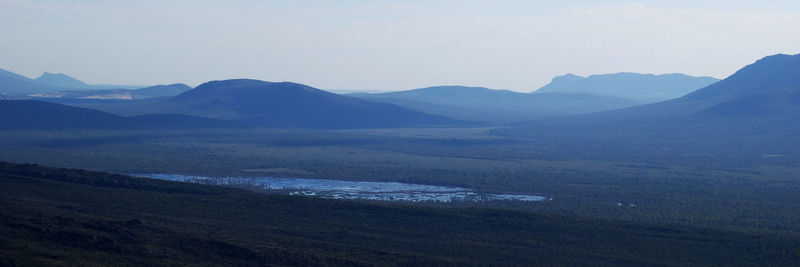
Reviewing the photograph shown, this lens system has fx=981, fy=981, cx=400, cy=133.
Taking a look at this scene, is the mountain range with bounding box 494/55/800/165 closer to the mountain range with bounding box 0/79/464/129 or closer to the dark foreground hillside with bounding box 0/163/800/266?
the mountain range with bounding box 0/79/464/129

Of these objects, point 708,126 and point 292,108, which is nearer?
point 708,126

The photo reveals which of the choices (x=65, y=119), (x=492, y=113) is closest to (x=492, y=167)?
(x=65, y=119)

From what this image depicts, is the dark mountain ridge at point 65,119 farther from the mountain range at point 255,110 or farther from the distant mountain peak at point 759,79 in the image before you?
the distant mountain peak at point 759,79

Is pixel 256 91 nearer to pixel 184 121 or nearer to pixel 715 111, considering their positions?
pixel 184 121

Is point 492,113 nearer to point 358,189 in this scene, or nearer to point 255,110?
point 255,110

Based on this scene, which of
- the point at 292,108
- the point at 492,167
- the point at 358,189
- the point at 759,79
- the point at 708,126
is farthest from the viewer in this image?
the point at 759,79

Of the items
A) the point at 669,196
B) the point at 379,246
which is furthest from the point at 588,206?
the point at 379,246
